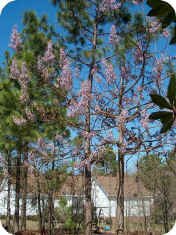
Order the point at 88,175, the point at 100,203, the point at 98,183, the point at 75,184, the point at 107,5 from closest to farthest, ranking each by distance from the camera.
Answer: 1. the point at 88,175
2. the point at 107,5
3. the point at 75,184
4. the point at 98,183
5. the point at 100,203

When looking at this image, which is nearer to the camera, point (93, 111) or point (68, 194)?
point (93, 111)

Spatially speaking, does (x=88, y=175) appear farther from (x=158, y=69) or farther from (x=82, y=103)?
(x=158, y=69)

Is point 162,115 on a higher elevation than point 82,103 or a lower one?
lower

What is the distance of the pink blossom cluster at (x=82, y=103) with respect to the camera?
5.05 feet

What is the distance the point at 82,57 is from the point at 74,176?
847 mm

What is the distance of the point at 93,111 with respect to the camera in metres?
1.60

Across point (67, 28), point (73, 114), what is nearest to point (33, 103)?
point (73, 114)

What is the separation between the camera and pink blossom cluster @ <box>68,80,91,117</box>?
154 centimetres

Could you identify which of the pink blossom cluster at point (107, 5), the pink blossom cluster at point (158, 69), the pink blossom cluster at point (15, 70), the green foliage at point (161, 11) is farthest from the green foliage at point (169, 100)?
the pink blossom cluster at point (107, 5)

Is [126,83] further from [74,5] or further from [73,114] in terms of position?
[74,5]

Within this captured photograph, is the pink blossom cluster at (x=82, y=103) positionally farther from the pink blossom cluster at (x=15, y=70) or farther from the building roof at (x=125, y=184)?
the building roof at (x=125, y=184)

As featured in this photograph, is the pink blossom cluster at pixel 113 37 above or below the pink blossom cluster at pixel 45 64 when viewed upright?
above

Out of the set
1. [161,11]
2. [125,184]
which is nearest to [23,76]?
[125,184]

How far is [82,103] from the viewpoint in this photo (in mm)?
1544
